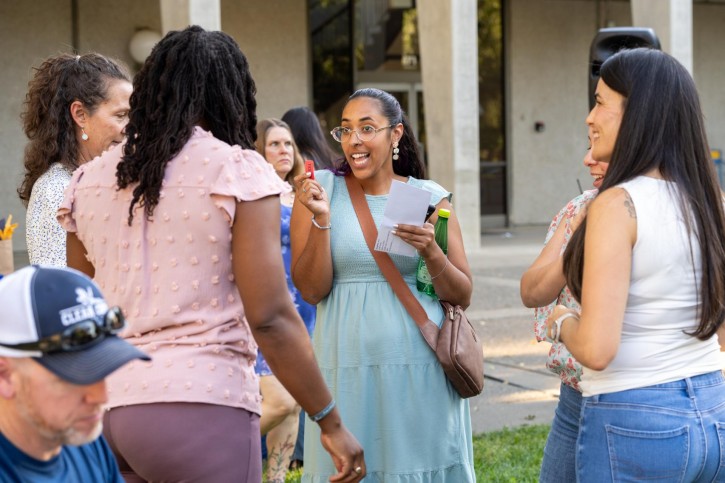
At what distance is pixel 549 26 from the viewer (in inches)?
851

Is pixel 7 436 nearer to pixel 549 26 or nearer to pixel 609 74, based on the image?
pixel 609 74

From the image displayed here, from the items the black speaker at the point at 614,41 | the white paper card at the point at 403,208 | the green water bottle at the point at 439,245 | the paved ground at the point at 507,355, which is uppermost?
the black speaker at the point at 614,41

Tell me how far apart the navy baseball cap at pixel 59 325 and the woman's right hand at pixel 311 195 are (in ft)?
6.35

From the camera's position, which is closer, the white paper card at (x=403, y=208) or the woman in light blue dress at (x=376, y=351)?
the white paper card at (x=403, y=208)

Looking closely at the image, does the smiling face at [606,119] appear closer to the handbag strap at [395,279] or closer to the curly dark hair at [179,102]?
the curly dark hair at [179,102]

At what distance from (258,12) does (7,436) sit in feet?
56.8

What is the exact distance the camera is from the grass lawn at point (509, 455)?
18.7 ft

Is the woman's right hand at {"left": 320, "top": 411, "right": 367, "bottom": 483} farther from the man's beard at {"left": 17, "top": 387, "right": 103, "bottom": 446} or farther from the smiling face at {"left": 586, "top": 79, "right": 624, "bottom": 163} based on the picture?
the smiling face at {"left": 586, "top": 79, "right": 624, "bottom": 163}

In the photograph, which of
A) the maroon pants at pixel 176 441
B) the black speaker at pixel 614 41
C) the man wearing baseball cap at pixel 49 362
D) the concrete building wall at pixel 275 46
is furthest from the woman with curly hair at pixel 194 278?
the concrete building wall at pixel 275 46

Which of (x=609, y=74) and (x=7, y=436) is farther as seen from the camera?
(x=609, y=74)

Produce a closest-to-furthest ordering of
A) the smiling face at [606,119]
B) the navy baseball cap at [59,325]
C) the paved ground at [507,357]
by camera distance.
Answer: the navy baseball cap at [59,325]
the smiling face at [606,119]
the paved ground at [507,357]

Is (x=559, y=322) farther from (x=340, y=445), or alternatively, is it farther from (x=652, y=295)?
(x=340, y=445)

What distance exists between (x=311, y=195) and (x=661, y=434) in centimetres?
173

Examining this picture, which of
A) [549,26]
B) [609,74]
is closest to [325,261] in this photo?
[609,74]
